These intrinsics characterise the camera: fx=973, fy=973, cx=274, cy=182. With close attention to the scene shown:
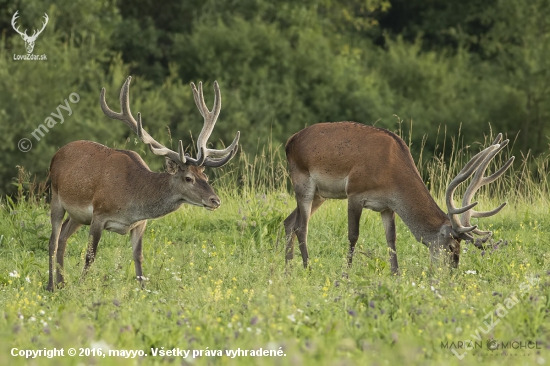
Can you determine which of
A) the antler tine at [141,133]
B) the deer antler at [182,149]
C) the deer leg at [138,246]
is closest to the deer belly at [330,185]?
the deer antler at [182,149]

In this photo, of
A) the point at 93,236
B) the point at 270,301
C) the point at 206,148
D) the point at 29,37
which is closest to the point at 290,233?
the point at 206,148

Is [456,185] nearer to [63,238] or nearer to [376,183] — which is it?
[376,183]

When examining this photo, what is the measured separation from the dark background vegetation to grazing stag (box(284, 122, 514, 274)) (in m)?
14.8

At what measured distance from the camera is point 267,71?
2845cm

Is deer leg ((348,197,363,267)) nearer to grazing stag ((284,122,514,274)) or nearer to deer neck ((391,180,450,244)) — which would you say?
grazing stag ((284,122,514,274))

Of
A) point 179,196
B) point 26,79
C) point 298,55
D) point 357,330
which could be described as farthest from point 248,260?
point 298,55

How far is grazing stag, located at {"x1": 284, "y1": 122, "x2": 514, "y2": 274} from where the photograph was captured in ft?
30.0

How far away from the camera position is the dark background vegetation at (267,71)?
85.3ft

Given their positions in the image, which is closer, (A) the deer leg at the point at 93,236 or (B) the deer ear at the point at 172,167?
(A) the deer leg at the point at 93,236

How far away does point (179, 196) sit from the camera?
30.2 ft

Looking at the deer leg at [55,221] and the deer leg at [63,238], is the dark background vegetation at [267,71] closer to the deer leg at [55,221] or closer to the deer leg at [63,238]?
the deer leg at [63,238]

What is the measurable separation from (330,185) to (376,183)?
→ 58 centimetres

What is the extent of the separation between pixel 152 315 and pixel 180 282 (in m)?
2.52

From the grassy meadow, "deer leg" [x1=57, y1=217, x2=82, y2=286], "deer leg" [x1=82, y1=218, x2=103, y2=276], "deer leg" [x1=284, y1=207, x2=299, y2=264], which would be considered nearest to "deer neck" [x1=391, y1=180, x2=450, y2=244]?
the grassy meadow
